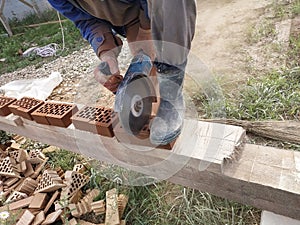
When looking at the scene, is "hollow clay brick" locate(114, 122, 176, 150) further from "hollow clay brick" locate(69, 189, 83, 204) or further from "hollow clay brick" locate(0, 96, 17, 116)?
"hollow clay brick" locate(0, 96, 17, 116)

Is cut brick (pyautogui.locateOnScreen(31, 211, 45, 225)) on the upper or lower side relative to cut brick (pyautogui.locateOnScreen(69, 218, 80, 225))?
upper

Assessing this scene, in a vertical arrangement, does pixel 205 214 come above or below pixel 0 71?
above

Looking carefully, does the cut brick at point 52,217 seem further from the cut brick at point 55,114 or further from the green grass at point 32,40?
the green grass at point 32,40

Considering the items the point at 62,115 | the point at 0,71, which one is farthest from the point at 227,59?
the point at 0,71

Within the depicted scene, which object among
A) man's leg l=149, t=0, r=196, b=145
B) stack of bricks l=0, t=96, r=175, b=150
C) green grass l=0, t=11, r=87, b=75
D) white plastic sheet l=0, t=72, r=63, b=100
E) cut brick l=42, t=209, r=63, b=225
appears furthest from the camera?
green grass l=0, t=11, r=87, b=75

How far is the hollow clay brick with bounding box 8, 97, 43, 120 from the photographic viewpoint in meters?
1.58

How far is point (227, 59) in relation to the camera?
2203 mm

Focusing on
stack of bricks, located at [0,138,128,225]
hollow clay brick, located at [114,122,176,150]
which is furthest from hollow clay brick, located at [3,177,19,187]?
hollow clay brick, located at [114,122,176,150]

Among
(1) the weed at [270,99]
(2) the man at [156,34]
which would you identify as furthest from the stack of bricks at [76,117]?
(1) the weed at [270,99]

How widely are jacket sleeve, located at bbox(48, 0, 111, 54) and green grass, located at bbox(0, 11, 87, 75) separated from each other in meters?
2.17

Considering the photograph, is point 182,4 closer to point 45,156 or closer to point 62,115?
point 62,115

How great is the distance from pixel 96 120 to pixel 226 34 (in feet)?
5.54

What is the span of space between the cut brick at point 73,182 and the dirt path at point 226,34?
3.46ft

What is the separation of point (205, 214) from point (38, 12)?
485 centimetres
